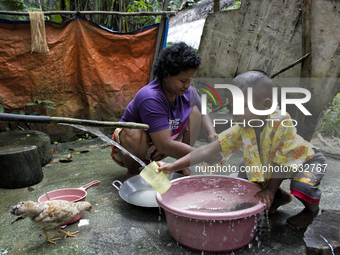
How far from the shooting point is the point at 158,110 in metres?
2.15

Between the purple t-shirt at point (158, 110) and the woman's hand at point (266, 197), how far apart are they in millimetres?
847

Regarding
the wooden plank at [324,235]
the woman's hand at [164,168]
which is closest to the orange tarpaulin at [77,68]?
the woman's hand at [164,168]

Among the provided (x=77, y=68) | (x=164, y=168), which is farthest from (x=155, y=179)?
(x=77, y=68)

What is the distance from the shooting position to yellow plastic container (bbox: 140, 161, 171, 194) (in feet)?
5.48

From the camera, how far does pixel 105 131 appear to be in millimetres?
4668

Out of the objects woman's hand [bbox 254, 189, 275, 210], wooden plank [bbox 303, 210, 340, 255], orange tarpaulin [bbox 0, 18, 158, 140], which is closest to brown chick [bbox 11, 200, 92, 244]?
woman's hand [bbox 254, 189, 275, 210]

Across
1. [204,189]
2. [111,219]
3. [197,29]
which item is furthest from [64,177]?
[197,29]

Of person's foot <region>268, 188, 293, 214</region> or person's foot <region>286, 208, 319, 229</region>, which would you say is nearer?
person's foot <region>286, 208, 319, 229</region>

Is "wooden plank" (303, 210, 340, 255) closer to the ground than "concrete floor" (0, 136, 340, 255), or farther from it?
farther from it

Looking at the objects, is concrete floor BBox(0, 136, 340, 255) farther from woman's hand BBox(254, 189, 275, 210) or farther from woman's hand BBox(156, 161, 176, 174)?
woman's hand BBox(156, 161, 176, 174)

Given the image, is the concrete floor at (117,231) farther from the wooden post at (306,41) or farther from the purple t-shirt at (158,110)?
the wooden post at (306,41)

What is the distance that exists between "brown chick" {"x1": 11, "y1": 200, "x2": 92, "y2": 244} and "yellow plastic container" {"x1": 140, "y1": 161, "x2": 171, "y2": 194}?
0.59 m

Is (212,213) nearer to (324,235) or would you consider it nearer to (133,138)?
(324,235)

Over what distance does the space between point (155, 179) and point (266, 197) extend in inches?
27.0
